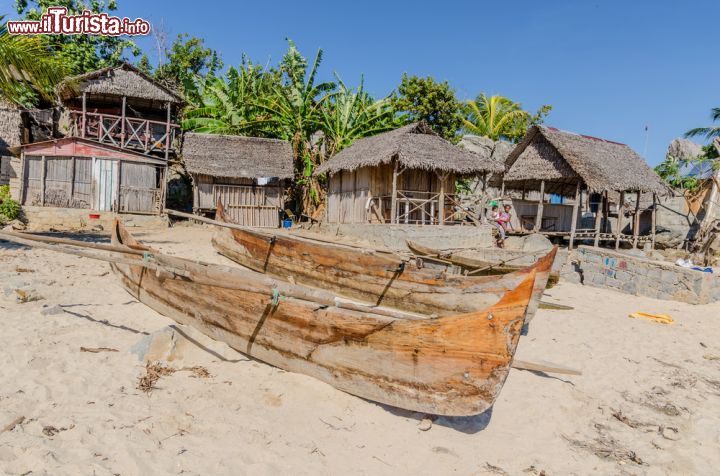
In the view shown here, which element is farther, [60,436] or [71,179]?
[71,179]

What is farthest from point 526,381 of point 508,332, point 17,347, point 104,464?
point 17,347

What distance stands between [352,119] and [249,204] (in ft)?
18.8

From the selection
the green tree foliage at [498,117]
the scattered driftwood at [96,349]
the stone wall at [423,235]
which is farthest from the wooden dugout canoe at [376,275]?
the green tree foliage at [498,117]

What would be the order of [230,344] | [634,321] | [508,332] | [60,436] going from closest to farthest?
[60,436]
[508,332]
[230,344]
[634,321]

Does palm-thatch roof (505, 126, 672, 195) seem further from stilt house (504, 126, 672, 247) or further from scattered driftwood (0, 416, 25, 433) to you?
scattered driftwood (0, 416, 25, 433)

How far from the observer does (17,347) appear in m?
3.85

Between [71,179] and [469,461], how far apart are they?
1638 centimetres

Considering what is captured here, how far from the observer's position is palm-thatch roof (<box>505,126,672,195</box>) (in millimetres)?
13516

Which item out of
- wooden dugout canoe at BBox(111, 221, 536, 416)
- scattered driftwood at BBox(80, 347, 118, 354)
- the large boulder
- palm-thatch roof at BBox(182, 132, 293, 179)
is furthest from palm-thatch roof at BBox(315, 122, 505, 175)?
the large boulder

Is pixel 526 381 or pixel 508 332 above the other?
pixel 508 332

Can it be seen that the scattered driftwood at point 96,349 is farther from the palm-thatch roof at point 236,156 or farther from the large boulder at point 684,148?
the large boulder at point 684,148

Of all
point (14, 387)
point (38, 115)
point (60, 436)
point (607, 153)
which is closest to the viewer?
point (60, 436)

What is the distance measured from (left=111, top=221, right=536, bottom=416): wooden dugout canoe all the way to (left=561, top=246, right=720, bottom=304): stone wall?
797 cm

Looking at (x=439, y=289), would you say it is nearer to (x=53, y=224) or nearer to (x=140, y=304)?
(x=140, y=304)
